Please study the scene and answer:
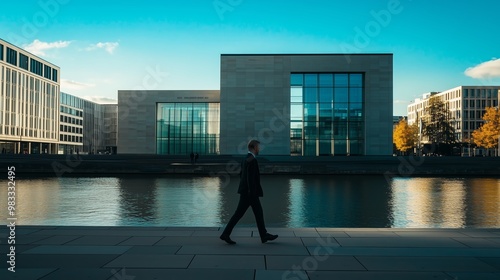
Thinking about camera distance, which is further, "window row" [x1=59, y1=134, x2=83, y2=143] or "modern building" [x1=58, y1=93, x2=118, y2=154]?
"modern building" [x1=58, y1=93, x2=118, y2=154]

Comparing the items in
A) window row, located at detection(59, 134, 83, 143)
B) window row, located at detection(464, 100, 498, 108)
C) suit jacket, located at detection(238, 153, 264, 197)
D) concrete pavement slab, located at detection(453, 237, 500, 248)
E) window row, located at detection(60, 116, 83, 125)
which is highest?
window row, located at detection(464, 100, 498, 108)

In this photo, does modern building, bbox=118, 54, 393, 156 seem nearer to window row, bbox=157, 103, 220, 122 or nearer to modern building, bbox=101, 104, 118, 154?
window row, bbox=157, 103, 220, 122

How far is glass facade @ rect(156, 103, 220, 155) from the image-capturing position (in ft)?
230

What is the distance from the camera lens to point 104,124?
6048 inches

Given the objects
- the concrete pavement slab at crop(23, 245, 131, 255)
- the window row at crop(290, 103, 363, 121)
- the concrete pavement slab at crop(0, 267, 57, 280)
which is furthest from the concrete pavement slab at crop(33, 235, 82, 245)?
the window row at crop(290, 103, 363, 121)

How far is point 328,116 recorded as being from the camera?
190ft

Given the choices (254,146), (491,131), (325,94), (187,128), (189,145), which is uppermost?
(325,94)

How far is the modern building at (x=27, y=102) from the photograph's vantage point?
285 feet

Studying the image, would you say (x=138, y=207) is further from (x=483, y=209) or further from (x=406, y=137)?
(x=406, y=137)

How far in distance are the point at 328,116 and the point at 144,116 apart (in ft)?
100

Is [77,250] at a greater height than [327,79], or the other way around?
[327,79]

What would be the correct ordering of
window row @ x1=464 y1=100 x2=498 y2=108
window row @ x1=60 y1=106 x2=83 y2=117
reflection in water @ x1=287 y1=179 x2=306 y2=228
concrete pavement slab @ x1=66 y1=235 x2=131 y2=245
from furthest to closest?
window row @ x1=464 y1=100 x2=498 y2=108, window row @ x1=60 y1=106 x2=83 y2=117, reflection in water @ x1=287 y1=179 x2=306 y2=228, concrete pavement slab @ x1=66 y1=235 x2=131 y2=245

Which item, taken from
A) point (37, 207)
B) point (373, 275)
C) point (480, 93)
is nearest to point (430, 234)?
point (373, 275)

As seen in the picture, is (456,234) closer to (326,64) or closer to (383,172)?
(383,172)
